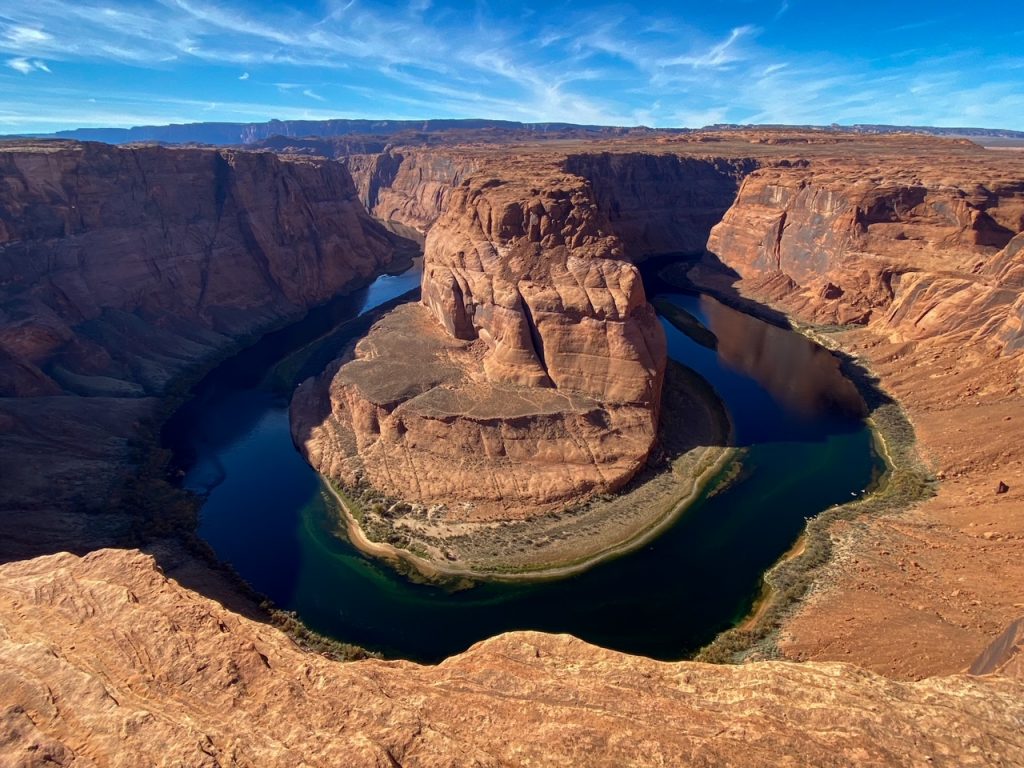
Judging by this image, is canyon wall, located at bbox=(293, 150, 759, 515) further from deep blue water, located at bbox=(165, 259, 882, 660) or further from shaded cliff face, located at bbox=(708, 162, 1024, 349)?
shaded cliff face, located at bbox=(708, 162, 1024, 349)

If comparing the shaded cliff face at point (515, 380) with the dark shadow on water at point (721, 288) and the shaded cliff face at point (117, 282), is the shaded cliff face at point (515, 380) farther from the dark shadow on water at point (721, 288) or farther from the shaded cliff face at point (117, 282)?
the dark shadow on water at point (721, 288)

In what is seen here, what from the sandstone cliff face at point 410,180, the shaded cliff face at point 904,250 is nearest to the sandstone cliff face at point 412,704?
the shaded cliff face at point 904,250

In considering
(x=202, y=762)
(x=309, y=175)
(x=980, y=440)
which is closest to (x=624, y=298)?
(x=980, y=440)

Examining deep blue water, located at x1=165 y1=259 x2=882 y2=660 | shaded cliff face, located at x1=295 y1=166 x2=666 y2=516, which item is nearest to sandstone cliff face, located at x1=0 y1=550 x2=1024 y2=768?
deep blue water, located at x1=165 y1=259 x2=882 y2=660

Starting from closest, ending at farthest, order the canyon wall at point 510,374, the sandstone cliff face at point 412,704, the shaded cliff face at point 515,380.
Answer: the sandstone cliff face at point 412,704 → the shaded cliff face at point 515,380 → the canyon wall at point 510,374

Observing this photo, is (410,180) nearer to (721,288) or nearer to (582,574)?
(721,288)
